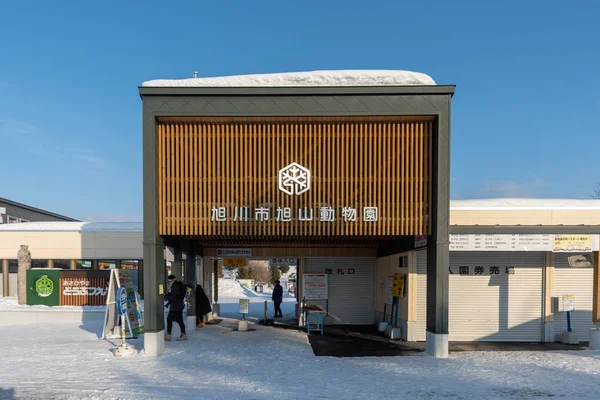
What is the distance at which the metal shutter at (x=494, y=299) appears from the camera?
1320 cm

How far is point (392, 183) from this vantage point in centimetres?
1092

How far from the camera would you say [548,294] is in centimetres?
1313

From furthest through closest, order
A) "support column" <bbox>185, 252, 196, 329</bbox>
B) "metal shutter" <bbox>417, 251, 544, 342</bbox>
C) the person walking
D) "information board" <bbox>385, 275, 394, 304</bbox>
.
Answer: "support column" <bbox>185, 252, 196, 329</bbox>, "information board" <bbox>385, 275, 394, 304</bbox>, "metal shutter" <bbox>417, 251, 544, 342</bbox>, the person walking

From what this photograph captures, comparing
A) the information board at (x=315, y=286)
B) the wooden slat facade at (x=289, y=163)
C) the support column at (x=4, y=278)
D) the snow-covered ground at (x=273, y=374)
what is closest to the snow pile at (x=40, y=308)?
the support column at (x=4, y=278)

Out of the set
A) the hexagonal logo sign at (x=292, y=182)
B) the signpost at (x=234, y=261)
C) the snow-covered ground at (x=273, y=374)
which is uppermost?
the hexagonal logo sign at (x=292, y=182)

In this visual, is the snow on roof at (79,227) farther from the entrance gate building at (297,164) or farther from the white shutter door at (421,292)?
the white shutter door at (421,292)

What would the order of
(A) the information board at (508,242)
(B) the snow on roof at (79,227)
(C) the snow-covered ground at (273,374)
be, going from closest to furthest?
(C) the snow-covered ground at (273,374), (A) the information board at (508,242), (B) the snow on roof at (79,227)

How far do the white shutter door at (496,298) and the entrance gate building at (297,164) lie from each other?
9.25 ft

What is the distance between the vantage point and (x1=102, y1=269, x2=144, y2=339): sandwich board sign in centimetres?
1294

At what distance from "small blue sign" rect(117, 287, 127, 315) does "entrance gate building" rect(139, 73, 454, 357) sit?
197 cm

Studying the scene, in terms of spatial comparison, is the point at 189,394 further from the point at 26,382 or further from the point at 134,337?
the point at 134,337

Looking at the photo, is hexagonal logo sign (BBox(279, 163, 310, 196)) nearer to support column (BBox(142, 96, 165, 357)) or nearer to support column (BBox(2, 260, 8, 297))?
support column (BBox(142, 96, 165, 357))

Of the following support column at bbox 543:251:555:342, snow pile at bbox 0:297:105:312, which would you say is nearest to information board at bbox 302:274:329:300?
support column at bbox 543:251:555:342

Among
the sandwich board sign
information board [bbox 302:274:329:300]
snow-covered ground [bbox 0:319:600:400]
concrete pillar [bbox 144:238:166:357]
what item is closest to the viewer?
snow-covered ground [bbox 0:319:600:400]
